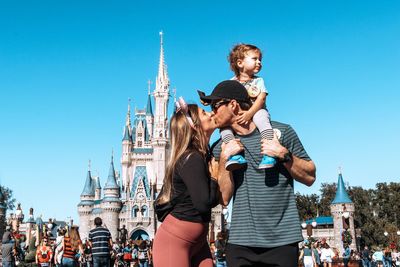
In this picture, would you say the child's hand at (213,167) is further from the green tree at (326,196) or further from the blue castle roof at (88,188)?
the blue castle roof at (88,188)

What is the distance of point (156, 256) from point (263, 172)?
2.86 feet

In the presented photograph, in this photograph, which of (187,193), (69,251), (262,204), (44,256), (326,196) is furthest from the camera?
(326,196)

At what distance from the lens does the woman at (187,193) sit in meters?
3.13

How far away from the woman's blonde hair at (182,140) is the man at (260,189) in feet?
0.54

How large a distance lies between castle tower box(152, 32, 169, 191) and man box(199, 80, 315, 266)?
232 ft

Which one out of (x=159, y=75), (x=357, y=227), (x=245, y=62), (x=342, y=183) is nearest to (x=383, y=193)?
(x=357, y=227)

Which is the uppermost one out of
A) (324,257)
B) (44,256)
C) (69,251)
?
(69,251)

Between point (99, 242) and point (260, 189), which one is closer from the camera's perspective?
point (260, 189)

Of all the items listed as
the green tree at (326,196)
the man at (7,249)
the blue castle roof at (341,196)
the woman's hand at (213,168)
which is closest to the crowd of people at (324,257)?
the man at (7,249)

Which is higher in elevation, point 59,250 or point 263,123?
point 263,123

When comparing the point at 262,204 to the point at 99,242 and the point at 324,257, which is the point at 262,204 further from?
the point at 324,257

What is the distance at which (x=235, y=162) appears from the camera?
2873mm

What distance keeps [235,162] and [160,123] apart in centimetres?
7466

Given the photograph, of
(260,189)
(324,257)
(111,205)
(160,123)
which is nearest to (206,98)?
(260,189)
